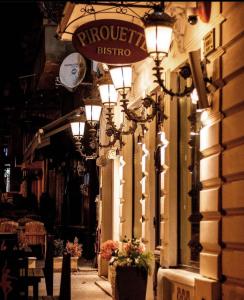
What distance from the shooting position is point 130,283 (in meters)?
11.5

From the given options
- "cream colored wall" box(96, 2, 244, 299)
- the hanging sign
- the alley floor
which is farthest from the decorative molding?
the alley floor

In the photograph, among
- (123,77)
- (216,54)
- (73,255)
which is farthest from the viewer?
(73,255)

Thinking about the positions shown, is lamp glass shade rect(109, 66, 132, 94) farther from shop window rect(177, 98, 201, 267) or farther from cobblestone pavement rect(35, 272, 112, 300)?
cobblestone pavement rect(35, 272, 112, 300)

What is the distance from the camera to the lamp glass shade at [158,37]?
9.09 meters

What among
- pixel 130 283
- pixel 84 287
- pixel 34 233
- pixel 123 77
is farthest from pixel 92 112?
pixel 34 233

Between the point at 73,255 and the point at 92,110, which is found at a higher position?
the point at 92,110

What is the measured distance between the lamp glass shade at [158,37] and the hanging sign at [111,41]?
122 centimetres

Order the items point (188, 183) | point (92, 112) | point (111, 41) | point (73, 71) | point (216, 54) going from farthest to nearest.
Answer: point (73, 71), point (92, 112), point (188, 183), point (111, 41), point (216, 54)

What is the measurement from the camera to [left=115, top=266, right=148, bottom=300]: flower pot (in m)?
11.5

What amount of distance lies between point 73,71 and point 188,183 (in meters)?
11.0

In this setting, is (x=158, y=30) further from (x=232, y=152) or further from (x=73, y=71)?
(x=73, y=71)

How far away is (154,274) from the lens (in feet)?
41.0

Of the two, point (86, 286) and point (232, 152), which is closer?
point (232, 152)

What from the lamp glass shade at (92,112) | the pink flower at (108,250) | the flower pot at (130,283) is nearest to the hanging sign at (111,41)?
the flower pot at (130,283)
